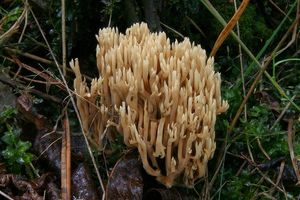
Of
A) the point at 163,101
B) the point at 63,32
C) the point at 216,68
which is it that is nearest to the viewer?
the point at 163,101

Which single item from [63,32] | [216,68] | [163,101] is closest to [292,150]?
[216,68]

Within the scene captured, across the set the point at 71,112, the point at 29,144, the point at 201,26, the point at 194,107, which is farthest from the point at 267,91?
the point at 29,144

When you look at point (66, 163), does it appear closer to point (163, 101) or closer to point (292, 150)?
point (163, 101)

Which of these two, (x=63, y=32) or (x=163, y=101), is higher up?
(x=63, y=32)

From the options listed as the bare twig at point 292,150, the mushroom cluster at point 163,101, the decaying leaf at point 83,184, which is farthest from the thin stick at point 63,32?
the bare twig at point 292,150

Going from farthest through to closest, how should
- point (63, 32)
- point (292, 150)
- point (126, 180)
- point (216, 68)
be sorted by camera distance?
point (216, 68), point (63, 32), point (292, 150), point (126, 180)

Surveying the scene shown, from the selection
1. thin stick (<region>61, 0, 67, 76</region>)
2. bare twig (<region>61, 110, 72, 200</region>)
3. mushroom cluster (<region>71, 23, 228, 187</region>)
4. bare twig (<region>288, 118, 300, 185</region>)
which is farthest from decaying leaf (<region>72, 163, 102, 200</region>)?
bare twig (<region>288, 118, 300, 185</region>)

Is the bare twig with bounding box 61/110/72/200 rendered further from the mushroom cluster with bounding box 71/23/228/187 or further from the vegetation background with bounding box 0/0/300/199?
the mushroom cluster with bounding box 71/23/228/187
